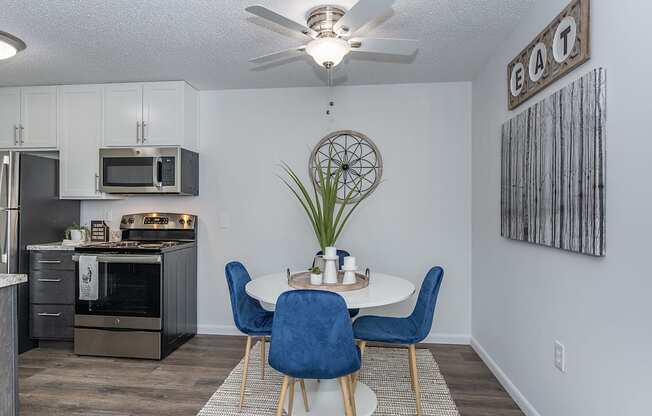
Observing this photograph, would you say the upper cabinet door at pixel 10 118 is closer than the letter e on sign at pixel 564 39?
No

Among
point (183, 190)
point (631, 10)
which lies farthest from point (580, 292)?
point (183, 190)

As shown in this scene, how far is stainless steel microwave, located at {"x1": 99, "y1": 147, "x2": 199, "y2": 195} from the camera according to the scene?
339 centimetres

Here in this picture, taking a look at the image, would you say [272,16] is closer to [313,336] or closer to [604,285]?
[313,336]

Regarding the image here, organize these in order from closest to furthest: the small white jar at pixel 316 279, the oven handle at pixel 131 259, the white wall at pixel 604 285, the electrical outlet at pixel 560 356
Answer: the white wall at pixel 604 285
the electrical outlet at pixel 560 356
the small white jar at pixel 316 279
the oven handle at pixel 131 259

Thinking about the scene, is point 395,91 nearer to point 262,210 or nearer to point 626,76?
point 262,210

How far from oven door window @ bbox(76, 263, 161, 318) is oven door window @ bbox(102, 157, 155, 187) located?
0.75 m

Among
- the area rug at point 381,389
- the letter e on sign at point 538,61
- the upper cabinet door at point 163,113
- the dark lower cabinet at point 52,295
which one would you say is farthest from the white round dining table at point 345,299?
the dark lower cabinet at point 52,295

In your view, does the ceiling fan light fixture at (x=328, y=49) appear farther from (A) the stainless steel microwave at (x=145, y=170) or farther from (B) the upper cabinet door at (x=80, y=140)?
(B) the upper cabinet door at (x=80, y=140)

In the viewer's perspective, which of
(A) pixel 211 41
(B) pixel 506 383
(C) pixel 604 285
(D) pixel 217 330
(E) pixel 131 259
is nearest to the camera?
(C) pixel 604 285

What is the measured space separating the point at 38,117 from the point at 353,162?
2.95 m

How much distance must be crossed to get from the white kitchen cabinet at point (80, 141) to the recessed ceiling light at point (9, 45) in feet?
2.69

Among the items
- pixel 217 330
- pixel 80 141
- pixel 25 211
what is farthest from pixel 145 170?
pixel 217 330

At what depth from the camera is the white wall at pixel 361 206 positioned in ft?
11.5

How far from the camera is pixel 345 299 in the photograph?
1.97 metres
